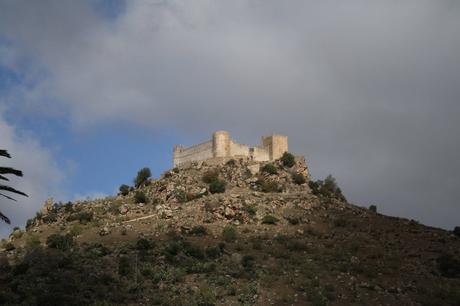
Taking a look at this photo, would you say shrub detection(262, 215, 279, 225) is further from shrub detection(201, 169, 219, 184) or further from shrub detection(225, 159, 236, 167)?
shrub detection(225, 159, 236, 167)

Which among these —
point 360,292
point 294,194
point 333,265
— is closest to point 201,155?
point 294,194

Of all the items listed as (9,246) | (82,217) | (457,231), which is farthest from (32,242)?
(457,231)

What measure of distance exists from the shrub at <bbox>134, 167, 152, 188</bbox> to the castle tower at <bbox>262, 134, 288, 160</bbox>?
14.5 metres

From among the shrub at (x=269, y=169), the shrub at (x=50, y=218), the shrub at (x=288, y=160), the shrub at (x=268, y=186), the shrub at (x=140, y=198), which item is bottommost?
the shrub at (x=50, y=218)

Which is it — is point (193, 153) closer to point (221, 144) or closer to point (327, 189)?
point (221, 144)

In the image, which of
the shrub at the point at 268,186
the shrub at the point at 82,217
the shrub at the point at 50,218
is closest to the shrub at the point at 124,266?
the shrub at the point at 82,217

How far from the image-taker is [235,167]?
64.8 meters

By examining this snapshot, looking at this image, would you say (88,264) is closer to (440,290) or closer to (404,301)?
(404,301)

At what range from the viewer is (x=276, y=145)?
70875 millimetres

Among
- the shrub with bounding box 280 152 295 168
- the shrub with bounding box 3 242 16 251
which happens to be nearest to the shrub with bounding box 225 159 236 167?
the shrub with bounding box 280 152 295 168

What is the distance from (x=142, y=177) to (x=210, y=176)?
37.7 ft

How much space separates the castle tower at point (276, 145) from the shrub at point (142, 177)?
14533 millimetres

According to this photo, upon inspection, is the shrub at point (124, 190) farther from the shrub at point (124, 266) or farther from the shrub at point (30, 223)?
the shrub at point (124, 266)

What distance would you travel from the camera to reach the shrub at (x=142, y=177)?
68500 mm
